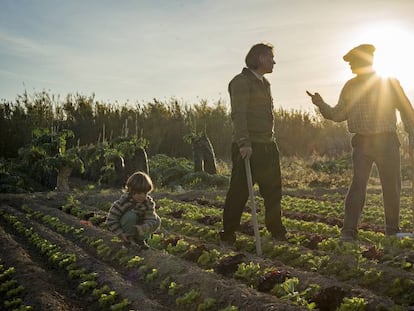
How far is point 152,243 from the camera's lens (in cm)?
755

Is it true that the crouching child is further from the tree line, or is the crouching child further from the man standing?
the tree line

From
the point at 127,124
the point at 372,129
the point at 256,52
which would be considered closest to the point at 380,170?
Result: the point at 372,129

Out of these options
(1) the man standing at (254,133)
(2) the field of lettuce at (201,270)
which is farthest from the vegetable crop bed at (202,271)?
(1) the man standing at (254,133)

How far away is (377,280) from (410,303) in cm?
65

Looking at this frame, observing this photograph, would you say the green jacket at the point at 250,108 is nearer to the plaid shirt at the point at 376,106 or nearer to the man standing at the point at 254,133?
the man standing at the point at 254,133

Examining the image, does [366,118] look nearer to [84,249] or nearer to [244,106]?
[244,106]

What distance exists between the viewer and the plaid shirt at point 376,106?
7.16m

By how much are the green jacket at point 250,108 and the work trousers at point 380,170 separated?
114cm

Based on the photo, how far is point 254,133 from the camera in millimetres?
7129

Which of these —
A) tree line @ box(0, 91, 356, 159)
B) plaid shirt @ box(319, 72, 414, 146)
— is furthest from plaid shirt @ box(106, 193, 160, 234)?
tree line @ box(0, 91, 356, 159)

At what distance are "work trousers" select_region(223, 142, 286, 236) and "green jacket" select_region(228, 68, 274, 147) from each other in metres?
0.16

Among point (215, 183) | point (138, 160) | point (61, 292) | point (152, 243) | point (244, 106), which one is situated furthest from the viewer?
point (215, 183)

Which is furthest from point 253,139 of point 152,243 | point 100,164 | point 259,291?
point 100,164

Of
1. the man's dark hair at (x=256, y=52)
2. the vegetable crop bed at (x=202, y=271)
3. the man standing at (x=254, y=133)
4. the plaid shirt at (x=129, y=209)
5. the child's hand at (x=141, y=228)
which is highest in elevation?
the man's dark hair at (x=256, y=52)
